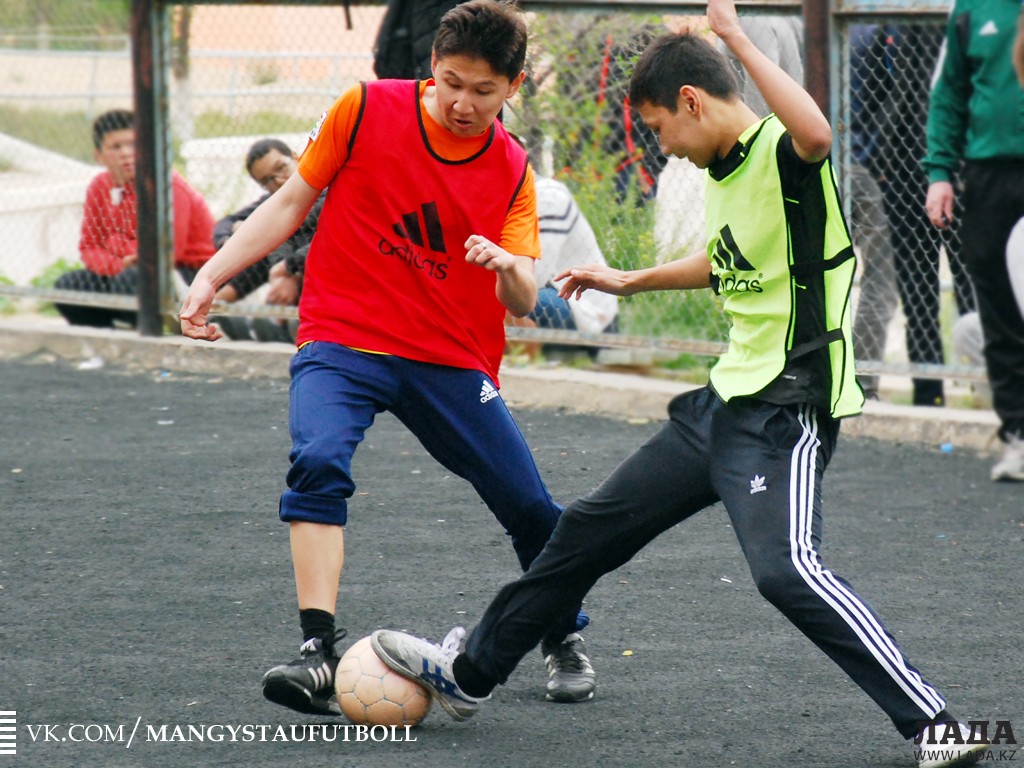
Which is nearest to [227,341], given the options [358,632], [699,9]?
[699,9]

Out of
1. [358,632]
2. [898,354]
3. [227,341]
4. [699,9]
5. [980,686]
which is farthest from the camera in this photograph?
[227,341]

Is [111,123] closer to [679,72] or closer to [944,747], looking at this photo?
[679,72]

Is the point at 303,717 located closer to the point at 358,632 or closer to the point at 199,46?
the point at 358,632

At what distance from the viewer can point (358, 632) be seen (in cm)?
458

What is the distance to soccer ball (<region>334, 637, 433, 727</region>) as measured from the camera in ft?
12.5

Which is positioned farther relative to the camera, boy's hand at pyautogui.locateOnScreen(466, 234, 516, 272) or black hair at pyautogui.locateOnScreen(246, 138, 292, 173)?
black hair at pyautogui.locateOnScreen(246, 138, 292, 173)

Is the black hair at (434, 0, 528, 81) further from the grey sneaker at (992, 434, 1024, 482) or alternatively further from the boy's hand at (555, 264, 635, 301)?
the grey sneaker at (992, 434, 1024, 482)

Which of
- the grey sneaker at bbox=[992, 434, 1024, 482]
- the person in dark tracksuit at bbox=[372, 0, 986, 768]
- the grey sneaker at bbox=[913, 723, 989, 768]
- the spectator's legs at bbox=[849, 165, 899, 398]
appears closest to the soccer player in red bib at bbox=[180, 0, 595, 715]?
the person in dark tracksuit at bbox=[372, 0, 986, 768]

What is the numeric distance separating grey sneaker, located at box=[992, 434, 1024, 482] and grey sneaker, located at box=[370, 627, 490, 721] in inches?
140

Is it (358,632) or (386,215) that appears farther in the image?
(358,632)

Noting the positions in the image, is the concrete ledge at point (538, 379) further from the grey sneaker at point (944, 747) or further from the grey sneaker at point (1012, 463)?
the grey sneaker at point (944, 747)

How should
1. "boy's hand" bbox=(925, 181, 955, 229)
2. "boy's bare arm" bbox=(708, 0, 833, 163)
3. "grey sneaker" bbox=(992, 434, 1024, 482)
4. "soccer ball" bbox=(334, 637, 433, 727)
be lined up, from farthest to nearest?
"boy's hand" bbox=(925, 181, 955, 229), "grey sneaker" bbox=(992, 434, 1024, 482), "soccer ball" bbox=(334, 637, 433, 727), "boy's bare arm" bbox=(708, 0, 833, 163)

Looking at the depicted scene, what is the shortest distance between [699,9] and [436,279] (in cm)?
380

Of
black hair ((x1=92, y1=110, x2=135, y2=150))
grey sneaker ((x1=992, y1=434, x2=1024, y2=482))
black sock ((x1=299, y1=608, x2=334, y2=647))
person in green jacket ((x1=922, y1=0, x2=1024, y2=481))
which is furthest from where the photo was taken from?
black hair ((x1=92, y1=110, x2=135, y2=150))
